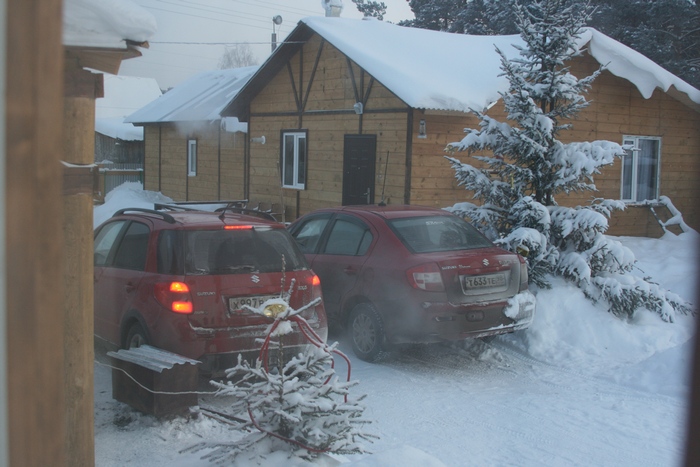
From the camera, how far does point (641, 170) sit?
55.5 feet

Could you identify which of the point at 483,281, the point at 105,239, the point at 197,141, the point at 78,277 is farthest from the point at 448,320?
the point at 197,141

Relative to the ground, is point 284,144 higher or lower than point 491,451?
higher

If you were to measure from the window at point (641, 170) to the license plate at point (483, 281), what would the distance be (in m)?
10.5

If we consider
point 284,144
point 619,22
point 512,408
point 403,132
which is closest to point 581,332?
point 512,408

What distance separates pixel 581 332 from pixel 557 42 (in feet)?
12.9

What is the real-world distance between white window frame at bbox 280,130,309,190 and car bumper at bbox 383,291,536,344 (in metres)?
9.79

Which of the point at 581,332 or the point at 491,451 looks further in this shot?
the point at 581,332

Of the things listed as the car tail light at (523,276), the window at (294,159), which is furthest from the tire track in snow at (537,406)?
the window at (294,159)

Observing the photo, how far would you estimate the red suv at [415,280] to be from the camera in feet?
23.2

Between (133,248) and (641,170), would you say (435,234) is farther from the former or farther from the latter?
(641,170)

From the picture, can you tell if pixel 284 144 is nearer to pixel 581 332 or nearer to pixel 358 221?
pixel 358 221

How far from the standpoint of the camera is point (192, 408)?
554 cm

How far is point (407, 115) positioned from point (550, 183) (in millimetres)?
4319

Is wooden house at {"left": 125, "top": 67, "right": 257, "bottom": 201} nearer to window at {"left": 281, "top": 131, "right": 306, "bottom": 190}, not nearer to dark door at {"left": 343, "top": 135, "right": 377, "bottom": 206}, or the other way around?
window at {"left": 281, "top": 131, "right": 306, "bottom": 190}
